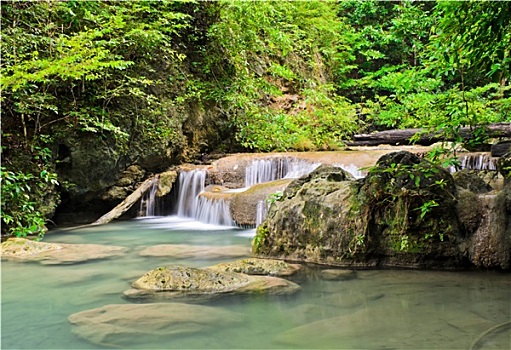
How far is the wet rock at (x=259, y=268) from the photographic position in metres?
4.30

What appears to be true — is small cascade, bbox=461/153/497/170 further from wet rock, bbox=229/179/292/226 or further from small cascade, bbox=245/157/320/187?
wet rock, bbox=229/179/292/226

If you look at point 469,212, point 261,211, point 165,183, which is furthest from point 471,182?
point 165,183

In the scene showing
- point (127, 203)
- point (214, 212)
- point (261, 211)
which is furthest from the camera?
point (127, 203)

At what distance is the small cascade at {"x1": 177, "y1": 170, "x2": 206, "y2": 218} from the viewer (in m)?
8.91

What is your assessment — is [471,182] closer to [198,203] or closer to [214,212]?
[214,212]

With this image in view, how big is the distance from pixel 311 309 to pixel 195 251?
2.62 m

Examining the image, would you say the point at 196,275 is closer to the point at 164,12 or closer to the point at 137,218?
the point at 137,218

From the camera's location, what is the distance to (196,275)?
3.82 metres

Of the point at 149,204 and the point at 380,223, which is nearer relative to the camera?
the point at 380,223

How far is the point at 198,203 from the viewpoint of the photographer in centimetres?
870

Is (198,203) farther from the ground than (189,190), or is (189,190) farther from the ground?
(189,190)

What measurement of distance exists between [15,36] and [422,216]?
243 inches

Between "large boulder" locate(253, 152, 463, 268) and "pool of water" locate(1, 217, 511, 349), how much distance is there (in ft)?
0.91

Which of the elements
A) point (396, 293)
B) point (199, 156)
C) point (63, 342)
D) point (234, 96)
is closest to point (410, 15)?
point (234, 96)
